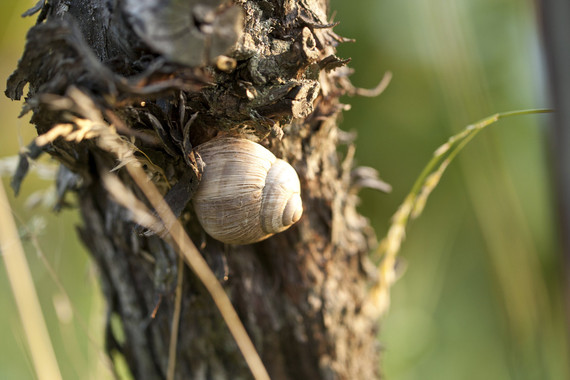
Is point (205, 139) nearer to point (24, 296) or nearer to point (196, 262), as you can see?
point (196, 262)

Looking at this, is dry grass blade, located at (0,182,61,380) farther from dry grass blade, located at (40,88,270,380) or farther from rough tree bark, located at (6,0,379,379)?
dry grass blade, located at (40,88,270,380)

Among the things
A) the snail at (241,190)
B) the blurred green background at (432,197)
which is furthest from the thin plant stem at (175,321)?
the blurred green background at (432,197)

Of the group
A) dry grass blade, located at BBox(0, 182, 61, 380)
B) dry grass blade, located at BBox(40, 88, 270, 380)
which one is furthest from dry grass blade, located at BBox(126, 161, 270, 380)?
dry grass blade, located at BBox(0, 182, 61, 380)

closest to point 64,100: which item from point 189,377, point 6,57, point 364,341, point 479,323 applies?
point 189,377

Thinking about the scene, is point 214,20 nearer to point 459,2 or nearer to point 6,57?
point 6,57

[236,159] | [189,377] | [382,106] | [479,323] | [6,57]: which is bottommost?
[479,323]

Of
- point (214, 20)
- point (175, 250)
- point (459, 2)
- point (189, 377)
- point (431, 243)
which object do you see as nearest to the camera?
point (214, 20)
